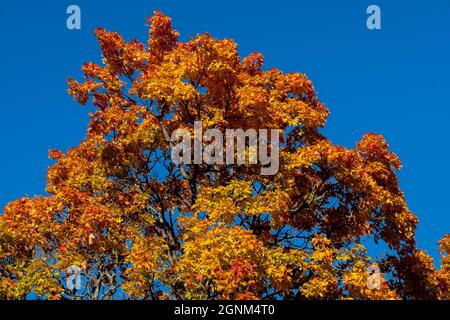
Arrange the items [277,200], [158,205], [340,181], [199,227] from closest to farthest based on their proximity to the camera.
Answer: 1. [199,227]
2. [277,200]
3. [340,181]
4. [158,205]

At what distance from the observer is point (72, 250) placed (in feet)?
69.4

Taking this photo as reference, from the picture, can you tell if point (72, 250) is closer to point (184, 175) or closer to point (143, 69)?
point (184, 175)

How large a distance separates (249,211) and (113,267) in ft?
19.1

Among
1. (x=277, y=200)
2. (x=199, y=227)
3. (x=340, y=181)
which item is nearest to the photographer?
(x=199, y=227)

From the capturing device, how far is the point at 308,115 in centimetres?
2366

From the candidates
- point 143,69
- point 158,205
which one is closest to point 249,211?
point 158,205

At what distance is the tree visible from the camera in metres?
20.3

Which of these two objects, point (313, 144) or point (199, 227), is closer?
point (199, 227)

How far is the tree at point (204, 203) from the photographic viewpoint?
20281 millimetres

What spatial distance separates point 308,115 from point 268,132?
5.22 ft

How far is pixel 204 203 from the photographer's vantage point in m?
21.2

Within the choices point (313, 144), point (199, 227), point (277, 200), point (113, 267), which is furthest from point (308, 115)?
point (113, 267)

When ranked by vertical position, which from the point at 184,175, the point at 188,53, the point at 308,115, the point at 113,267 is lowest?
the point at 113,267

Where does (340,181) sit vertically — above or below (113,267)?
above
